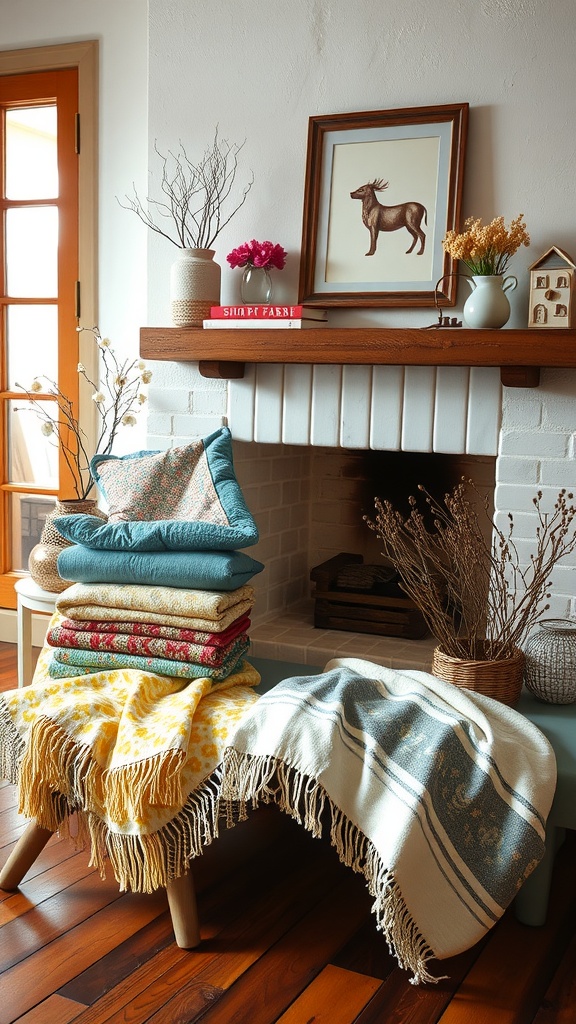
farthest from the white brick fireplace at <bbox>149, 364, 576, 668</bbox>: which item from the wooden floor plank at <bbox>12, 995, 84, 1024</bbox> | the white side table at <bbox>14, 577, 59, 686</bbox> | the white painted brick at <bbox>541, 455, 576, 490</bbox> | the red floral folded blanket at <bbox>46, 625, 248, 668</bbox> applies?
the wooden floor plank at <bbox>12, 995, 84, 1024</bbox>

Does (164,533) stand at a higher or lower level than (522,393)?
lower

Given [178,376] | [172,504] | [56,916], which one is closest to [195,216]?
[178,376]

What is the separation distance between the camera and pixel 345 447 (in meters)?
2.82

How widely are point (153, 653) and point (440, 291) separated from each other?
1179 mm

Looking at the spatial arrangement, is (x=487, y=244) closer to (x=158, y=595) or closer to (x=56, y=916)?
(x=158, y=595)

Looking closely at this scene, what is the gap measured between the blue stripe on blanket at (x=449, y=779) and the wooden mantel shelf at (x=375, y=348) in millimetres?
885

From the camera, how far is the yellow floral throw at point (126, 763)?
1.86 meters

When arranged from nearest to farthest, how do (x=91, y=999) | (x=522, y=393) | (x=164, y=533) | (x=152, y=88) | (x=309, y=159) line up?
(x=91, y=999)
(x=164, y=533)
(x=522, y=393)
(x=309, y=159)
(x=152, y=88)

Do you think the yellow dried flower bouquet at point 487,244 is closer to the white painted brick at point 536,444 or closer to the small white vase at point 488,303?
the small white vase at point 488,303

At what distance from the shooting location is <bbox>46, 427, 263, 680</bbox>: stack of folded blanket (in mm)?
2189

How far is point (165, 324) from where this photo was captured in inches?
116

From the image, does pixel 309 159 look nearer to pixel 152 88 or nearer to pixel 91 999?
pixel 152 88

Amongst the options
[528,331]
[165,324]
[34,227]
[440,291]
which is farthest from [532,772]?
[34,227]

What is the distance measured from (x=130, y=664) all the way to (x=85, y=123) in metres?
2.24
